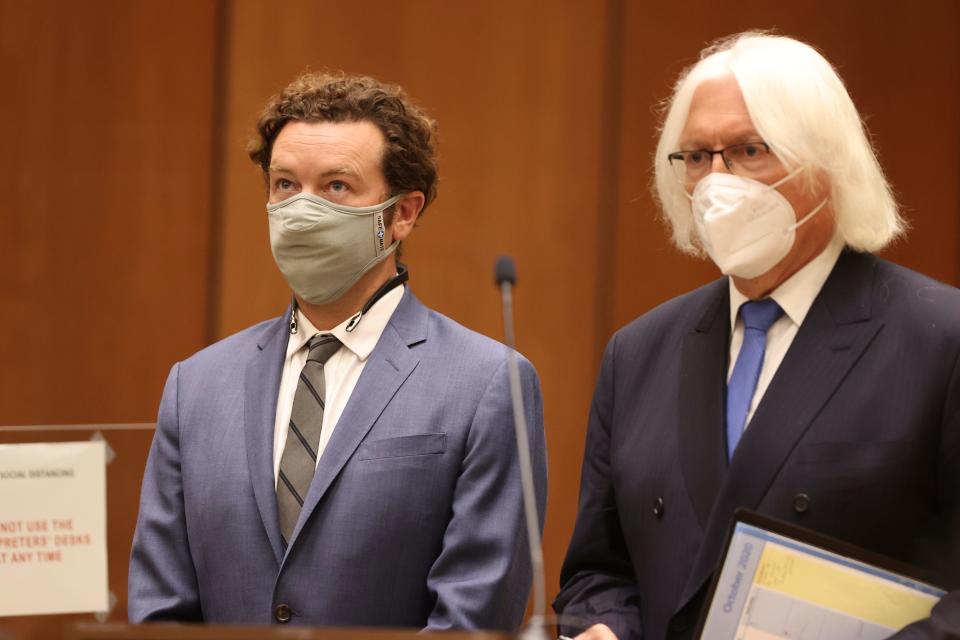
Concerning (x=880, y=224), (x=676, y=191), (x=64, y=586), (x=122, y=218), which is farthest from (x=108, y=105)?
(x=880, y=224)

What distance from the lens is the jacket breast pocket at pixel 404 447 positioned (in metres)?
2.17

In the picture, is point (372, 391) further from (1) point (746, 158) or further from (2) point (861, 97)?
(2) point (861, 97)

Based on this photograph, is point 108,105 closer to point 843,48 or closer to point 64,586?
point 64,586

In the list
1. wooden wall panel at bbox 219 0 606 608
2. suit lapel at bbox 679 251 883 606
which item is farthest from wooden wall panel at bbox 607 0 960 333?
suit lapel at bbox 679 251 883 606

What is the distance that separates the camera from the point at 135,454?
239cm

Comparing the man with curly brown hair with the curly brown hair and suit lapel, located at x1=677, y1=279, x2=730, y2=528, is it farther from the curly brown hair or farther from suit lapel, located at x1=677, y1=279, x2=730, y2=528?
suit lapel, located at x1=677, y1=279, x2=730, y2=528

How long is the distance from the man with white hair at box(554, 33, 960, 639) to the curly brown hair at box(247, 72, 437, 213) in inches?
20.9

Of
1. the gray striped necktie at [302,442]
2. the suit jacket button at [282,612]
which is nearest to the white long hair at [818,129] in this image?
the gray striped necktie at [302,442]

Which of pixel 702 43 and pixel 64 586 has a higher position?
pixel 702 43

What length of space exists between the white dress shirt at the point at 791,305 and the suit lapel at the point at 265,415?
0.80 meters

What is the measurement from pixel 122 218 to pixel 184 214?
0.60 feet

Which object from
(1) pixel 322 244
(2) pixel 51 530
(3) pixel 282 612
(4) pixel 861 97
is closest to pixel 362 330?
(1) pixel 322 244

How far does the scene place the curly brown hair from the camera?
7.79ft

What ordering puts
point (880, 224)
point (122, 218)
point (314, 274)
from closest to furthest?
point (880, 224) → point (314, 274) → point (122, 218)
